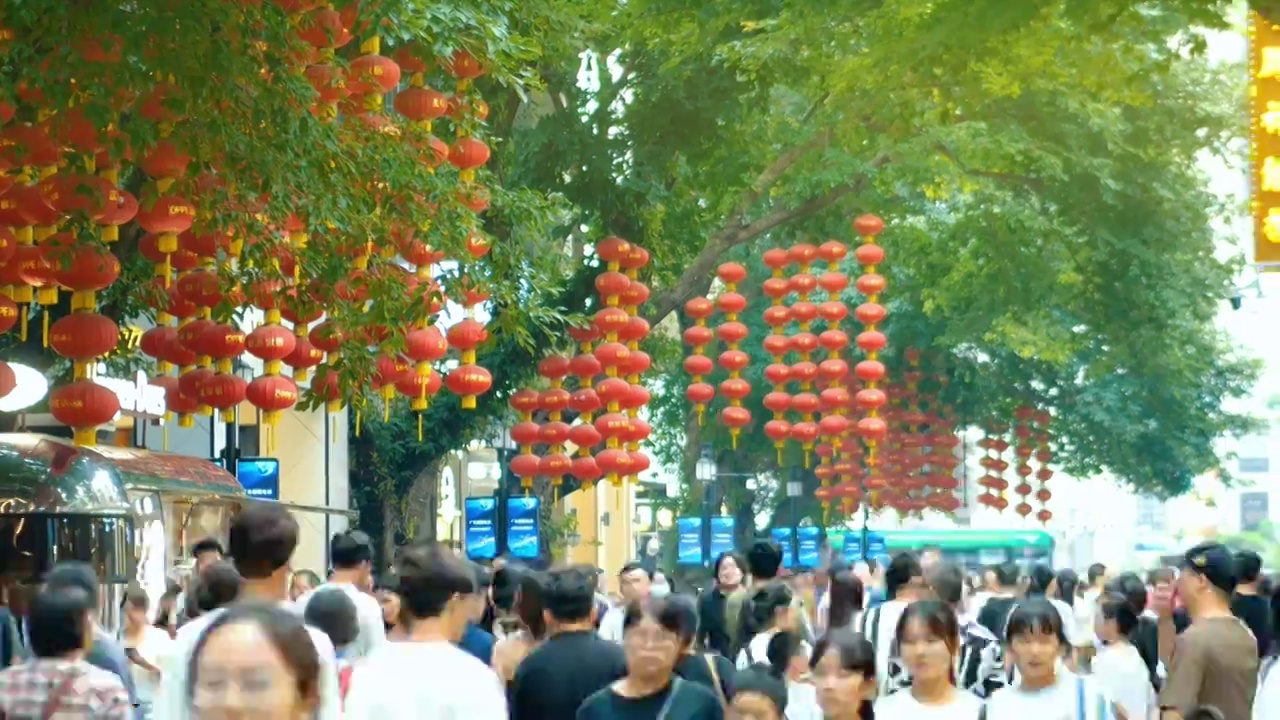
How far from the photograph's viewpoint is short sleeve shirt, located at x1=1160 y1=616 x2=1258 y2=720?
28.8ft

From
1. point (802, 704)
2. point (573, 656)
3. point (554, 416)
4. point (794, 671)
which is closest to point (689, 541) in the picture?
point (554, 416)

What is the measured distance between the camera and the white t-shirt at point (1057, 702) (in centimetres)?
712

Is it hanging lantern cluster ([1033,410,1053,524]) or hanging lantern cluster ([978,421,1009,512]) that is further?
hanging lantern cluster ([978,421,1009,512])

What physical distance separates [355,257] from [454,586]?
8978mm

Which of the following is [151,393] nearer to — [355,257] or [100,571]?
[100,571]

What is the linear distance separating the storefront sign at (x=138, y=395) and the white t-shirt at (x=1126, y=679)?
1463 cm

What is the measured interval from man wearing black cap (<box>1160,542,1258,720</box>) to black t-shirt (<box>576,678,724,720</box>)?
8.33 feet

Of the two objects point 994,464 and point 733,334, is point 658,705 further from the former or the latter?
point 994,464

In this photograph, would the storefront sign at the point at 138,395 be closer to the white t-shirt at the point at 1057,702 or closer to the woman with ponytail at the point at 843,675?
the woman with ponytail at the point at 843,675

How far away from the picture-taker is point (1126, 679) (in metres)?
10.2

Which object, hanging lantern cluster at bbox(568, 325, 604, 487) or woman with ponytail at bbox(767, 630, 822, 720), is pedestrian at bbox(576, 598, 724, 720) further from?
hanging lantern cluster at bbox(568, 325, 604, 487)

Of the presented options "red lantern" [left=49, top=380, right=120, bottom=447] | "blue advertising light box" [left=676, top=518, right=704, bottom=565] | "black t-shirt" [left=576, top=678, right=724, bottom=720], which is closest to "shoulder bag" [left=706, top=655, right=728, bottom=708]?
"black t-shirt" [left=576, top=678, right=724, bottom=720]

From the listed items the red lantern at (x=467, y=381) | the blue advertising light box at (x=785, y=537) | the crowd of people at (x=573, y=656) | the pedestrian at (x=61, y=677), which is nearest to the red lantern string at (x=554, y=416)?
the red lantern at (x=467, y=381)

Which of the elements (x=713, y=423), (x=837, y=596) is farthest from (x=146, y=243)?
(x=713, y=423)
